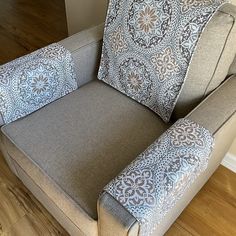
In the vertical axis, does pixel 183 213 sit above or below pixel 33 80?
below

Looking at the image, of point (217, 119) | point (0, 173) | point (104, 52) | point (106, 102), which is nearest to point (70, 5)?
point (104, 52)

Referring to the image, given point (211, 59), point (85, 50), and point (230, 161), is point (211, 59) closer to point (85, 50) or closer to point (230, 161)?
point (85, 50)

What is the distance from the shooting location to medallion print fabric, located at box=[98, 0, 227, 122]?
929mm

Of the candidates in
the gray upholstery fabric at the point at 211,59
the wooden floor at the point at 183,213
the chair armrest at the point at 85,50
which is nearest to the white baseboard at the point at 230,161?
the wooden floor at the point at 183,213

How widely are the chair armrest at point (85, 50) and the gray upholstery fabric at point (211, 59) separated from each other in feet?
1.57

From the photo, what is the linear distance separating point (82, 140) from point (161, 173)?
1.41ft

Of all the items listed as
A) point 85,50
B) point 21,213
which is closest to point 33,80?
point 85,50

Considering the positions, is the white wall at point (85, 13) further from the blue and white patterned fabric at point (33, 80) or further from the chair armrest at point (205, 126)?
the chair armrest at point (205, 126)

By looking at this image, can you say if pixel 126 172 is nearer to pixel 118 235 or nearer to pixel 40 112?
pixel 118 235

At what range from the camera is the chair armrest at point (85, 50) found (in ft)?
4.01

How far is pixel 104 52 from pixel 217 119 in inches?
23.6

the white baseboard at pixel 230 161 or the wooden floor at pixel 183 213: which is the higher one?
the white baseboard at pixel 230 161

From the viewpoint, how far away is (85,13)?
188cm

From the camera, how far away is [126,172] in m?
0.74
